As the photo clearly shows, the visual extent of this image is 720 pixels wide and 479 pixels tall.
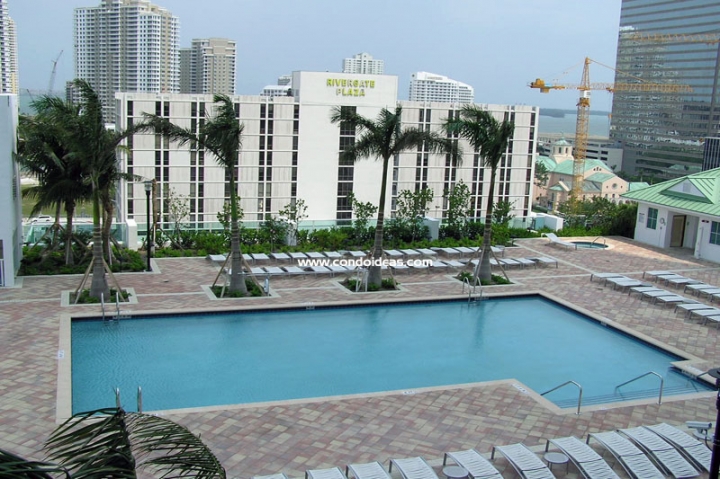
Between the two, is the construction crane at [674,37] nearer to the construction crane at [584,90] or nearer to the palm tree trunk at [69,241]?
the construction crane at [584,90]

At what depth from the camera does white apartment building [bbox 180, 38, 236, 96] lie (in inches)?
4697

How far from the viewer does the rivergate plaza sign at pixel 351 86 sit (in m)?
40.8

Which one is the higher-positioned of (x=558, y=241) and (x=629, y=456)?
(x=558, y=241)

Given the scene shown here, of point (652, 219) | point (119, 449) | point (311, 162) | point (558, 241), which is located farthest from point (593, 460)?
point (311, 162)

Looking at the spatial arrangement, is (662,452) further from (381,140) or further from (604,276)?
(604,276)

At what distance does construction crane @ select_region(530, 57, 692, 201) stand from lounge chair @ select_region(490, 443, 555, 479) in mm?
105059

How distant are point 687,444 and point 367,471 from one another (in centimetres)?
478

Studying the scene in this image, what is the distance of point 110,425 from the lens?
409 centimetres

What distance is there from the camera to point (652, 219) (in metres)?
28.3

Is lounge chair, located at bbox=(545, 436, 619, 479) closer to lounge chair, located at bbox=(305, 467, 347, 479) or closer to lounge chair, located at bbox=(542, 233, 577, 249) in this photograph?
lounge chair, located at bbox=(305, 467, 347, 479)

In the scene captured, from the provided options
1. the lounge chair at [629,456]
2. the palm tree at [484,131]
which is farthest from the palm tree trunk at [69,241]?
the lounge chair at [629,456]

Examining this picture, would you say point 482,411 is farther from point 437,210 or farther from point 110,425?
point 437,210

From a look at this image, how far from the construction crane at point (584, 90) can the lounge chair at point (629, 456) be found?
104181mm

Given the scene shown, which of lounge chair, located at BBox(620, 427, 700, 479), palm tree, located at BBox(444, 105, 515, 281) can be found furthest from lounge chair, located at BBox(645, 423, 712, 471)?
palm tree, located at BBox(444, 105, 515, 281)
